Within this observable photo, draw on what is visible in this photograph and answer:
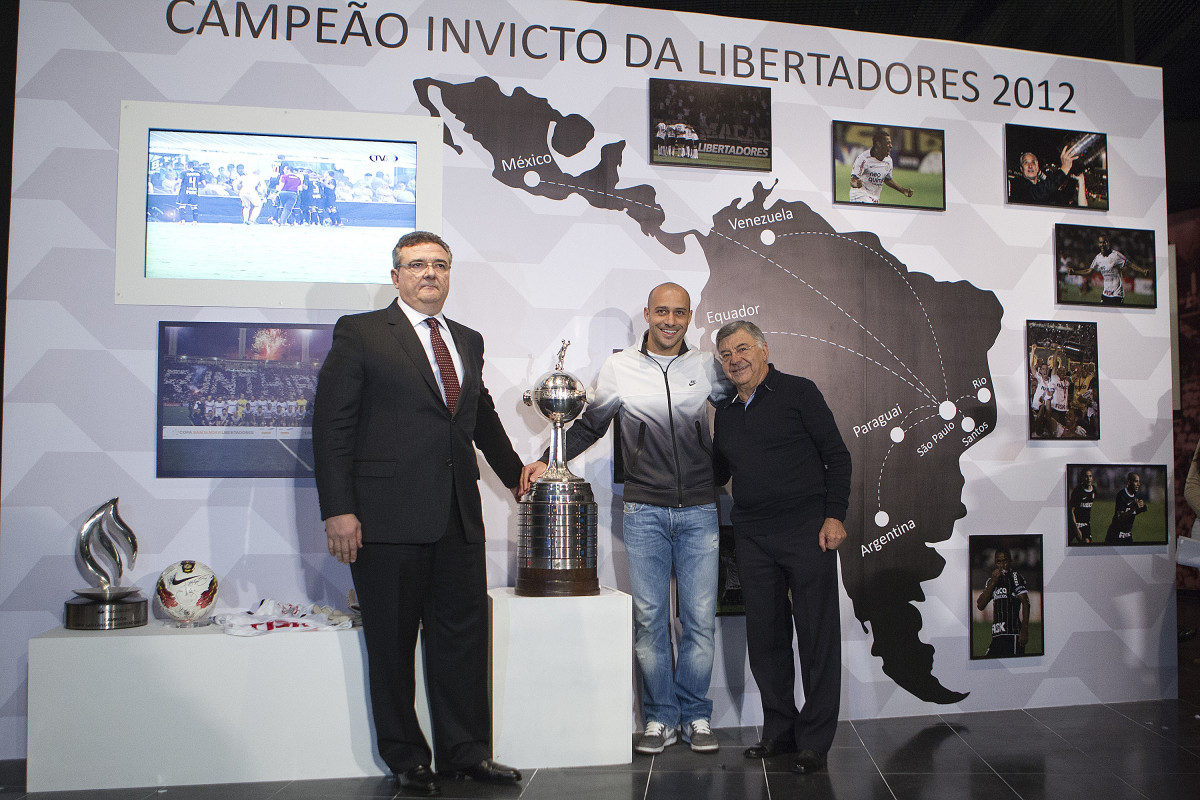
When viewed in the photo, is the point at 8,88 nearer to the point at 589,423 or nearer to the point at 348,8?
the point at 348,8

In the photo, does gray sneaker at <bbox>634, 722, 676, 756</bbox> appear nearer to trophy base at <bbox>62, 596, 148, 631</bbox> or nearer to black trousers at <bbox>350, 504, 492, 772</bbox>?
black trousers at <bbox>350, 504, 492, 772</bbox>

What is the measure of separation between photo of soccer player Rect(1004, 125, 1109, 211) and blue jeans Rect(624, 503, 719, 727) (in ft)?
7.72

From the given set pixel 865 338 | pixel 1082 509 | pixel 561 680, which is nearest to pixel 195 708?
pixel 561 680

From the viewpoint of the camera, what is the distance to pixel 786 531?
3.29 meters

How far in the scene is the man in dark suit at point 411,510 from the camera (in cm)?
291

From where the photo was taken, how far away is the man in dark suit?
9.54ft

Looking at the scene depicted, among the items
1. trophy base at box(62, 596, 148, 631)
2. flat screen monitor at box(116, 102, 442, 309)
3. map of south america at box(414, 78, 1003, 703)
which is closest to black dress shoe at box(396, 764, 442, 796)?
trophy base at box(62, 596, 148, 631)

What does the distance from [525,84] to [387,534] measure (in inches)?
82.3

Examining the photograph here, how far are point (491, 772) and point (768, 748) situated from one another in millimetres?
1040

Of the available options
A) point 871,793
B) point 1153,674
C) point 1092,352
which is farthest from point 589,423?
point 1153,674

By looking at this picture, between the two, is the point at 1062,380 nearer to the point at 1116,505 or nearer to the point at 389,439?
the point at 1116,505

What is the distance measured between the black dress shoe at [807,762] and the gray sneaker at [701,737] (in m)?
0.35

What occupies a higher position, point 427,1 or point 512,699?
point 427,1

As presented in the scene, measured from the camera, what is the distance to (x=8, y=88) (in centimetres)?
501
